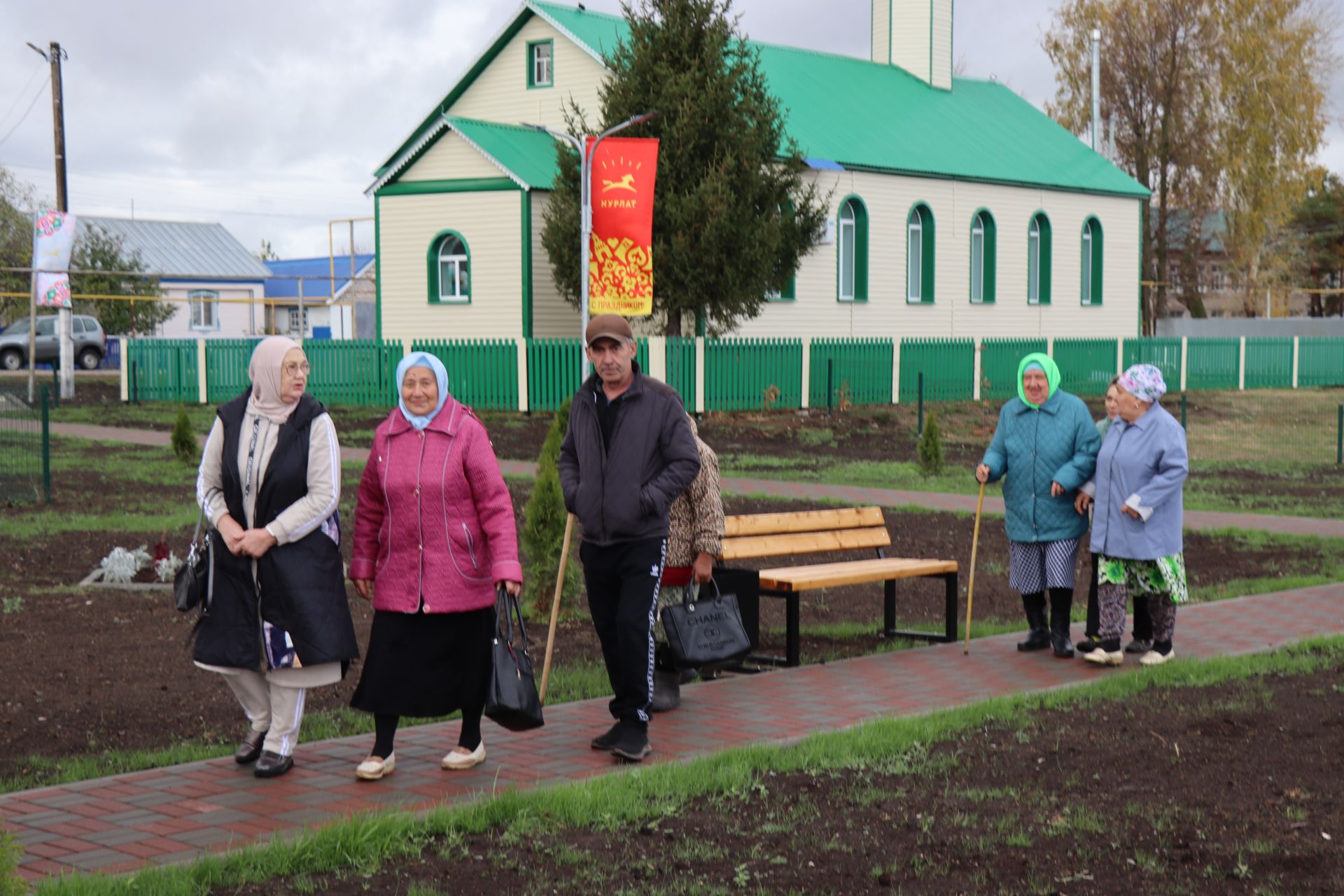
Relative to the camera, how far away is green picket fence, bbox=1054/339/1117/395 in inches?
1490

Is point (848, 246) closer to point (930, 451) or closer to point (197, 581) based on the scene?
point (930, 451)

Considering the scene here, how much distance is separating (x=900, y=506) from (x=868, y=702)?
8708 millimetres

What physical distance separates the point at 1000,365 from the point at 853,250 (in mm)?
4197

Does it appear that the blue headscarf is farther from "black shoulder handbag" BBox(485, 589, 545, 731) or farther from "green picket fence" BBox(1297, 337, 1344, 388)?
"green picket fence" BBox(1297, 337, 1344, 388)

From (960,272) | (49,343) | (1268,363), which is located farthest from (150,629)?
(49,343)

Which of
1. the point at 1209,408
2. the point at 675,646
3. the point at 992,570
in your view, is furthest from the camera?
the point at 1209,408

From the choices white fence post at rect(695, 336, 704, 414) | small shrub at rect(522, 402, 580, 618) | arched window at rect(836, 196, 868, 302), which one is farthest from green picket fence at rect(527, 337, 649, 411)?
small shrub at rect(522, 402, 580, 618)

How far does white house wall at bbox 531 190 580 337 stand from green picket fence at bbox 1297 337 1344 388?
2261cm

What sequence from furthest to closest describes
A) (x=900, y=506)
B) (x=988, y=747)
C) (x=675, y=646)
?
(x=900, y=506) < (x=675, y=646) < (x=988, y=747)

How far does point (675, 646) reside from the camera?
23.0 ft

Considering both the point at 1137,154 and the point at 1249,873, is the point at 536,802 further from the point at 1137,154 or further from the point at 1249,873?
the point at 1137,154

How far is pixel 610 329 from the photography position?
647cm

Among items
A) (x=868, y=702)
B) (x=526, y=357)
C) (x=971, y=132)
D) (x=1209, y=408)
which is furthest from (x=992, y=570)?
(x=971, y=132)

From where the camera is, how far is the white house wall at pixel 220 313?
63.8 metres
